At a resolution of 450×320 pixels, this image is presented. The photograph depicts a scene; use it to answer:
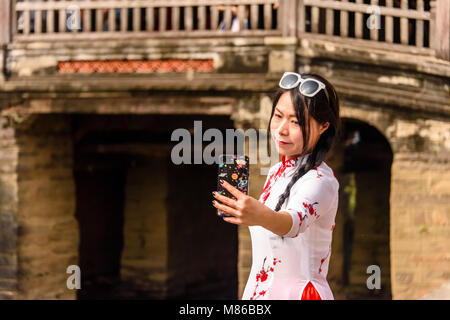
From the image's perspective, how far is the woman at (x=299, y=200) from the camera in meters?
2.50

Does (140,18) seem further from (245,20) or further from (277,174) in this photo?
(277,174)

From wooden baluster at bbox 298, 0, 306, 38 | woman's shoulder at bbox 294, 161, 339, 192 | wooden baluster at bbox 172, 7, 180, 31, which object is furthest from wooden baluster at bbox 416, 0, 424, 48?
woman's shoulder at bbox 294, 161, 339, 192

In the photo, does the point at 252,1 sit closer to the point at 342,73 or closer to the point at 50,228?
the point at 342,73

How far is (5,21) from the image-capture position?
7.20 metres

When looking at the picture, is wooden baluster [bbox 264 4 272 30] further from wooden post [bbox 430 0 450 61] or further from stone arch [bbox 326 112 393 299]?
stone arch [bbox 326 112 393 299]

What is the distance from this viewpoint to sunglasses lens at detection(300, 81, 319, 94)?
2.66 m

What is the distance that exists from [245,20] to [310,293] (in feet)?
14.9

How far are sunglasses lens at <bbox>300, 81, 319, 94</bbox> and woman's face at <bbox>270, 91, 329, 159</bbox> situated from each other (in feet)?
0.25

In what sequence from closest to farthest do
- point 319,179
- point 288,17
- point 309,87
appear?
point 319,179
point 309,87
point 288,17

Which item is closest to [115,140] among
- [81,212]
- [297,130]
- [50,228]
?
[81,212]

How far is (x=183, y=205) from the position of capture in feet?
31.6

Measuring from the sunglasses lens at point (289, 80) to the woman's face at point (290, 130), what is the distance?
1.3 inches

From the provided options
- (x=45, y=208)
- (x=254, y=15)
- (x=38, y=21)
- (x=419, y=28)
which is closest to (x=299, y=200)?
(x=254, y=15)

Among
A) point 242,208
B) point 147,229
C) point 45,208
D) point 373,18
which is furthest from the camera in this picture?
point 147,229
